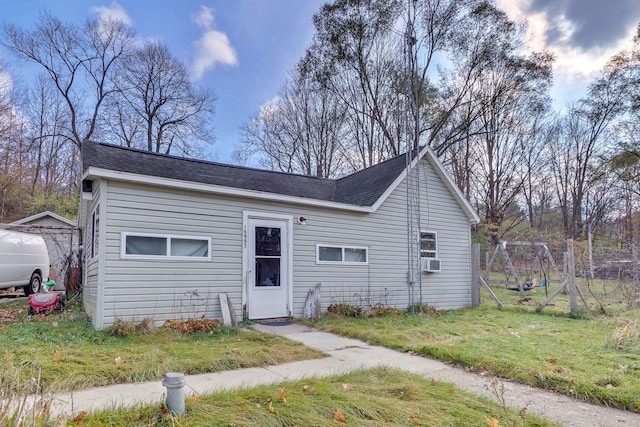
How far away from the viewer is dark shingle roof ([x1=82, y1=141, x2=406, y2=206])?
7.42m

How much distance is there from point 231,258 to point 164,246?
1247mm

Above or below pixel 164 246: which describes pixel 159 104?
above

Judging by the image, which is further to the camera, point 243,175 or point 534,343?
point 243,175

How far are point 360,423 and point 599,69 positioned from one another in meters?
25.9

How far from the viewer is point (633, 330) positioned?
5.70 m

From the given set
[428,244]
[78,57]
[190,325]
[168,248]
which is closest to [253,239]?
[168,248]

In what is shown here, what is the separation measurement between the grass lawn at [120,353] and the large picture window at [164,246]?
1.30 metres

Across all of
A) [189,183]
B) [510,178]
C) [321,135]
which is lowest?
[189,183]

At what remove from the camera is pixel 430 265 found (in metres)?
9.88

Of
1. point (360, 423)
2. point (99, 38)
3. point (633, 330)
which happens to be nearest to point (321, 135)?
point (99, 38)

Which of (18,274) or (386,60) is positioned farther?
(386,60)

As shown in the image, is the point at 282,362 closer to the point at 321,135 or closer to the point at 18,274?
the point at 18,274

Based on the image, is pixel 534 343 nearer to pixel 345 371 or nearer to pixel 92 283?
pixel 345 371

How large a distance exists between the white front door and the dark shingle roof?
106 cm
